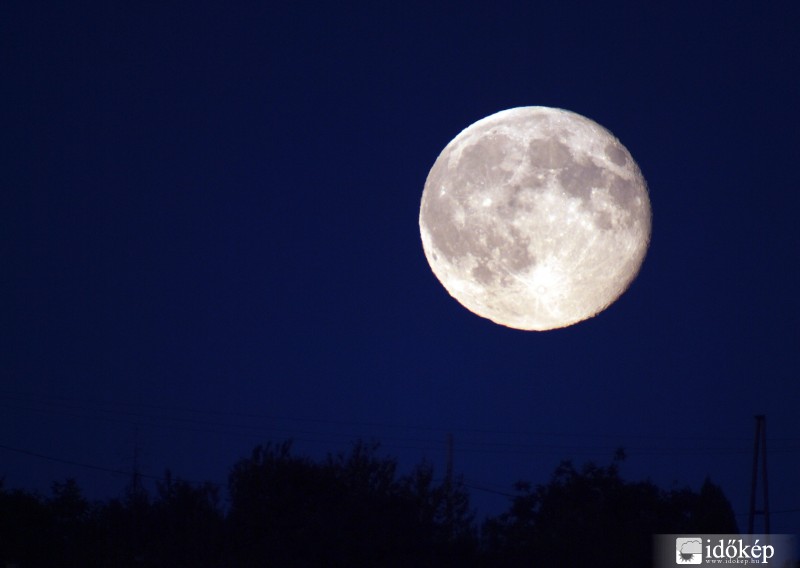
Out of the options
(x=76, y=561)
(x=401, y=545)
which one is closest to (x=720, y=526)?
(x=401, y=545)

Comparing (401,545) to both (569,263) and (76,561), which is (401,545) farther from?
(569,263)

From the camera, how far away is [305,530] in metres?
29.6

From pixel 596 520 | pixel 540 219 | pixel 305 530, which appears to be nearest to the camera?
pixel 540 219

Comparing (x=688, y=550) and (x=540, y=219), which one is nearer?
(x=540, y=219)

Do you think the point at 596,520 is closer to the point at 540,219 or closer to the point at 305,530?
the point at 305,530

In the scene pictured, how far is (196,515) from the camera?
32.2 m

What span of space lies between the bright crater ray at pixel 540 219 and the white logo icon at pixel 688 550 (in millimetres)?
10714

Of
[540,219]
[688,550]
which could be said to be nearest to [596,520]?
[688,550]

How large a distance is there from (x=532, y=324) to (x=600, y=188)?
247 cm

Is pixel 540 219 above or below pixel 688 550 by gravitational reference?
above

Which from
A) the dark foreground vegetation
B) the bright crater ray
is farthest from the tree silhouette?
the bright crater ray

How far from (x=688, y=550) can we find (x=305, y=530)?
31.2 ft

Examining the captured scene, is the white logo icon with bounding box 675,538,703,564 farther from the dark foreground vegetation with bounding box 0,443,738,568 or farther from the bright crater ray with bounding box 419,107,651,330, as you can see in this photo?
the bright crater ray with bounding box 419,107,651,330

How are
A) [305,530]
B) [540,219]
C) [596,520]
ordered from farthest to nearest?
[596,520], [305,530], [540,219]
